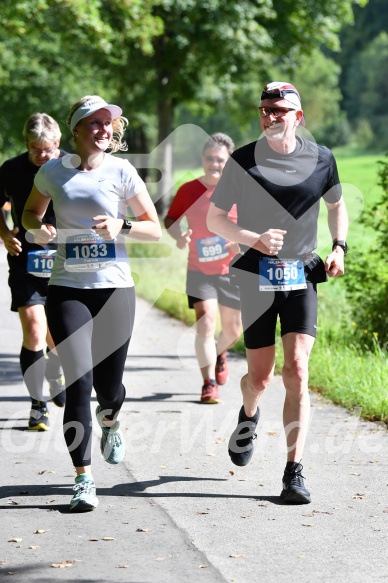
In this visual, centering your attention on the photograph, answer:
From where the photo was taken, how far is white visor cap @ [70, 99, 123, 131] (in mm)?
5691

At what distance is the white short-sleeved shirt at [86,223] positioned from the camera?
5664 millimetres

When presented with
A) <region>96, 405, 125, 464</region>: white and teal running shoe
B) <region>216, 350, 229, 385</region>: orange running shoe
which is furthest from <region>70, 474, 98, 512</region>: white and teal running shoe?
<region>216, 350, 229, 385</region>: orange running shoe

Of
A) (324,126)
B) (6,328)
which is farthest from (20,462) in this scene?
(324,126)

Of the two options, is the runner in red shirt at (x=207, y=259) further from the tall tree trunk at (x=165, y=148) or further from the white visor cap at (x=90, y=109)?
the tall tree trunk at (x=165, y=148)

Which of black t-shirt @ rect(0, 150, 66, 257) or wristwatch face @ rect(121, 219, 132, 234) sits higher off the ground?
black t-shirt @ rect(0, 150, 66, 257)

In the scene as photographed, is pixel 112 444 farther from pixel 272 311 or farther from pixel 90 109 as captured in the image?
pixel 90 109

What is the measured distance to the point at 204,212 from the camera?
357 inches

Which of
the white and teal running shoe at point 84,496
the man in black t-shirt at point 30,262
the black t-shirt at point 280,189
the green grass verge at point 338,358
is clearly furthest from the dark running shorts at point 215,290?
the white and teal running shoe at point 84,496

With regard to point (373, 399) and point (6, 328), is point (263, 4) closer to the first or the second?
point (6, 328)

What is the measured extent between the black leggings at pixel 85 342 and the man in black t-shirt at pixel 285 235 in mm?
668

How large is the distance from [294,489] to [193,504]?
20.4 inches

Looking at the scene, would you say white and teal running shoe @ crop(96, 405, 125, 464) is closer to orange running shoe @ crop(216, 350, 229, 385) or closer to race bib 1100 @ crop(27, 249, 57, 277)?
race bib 1100 @ crop(27, 249, 57, 277)

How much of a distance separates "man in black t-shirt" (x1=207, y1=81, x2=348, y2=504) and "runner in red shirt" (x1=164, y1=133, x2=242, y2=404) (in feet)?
9.45

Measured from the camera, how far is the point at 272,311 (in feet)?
19.5
